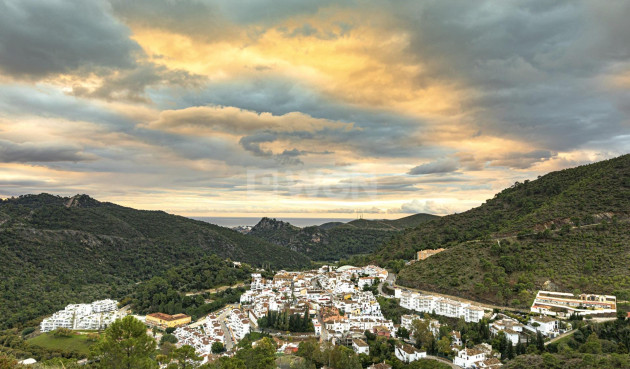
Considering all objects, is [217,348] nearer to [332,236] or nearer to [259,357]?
[259,357]

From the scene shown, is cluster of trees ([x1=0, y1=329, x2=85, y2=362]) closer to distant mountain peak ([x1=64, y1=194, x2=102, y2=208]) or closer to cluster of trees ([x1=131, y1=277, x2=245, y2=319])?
cluster of trees ([x1=131, y1=277, x2=245, y2=319])

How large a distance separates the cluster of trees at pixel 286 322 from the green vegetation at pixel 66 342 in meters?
14.6

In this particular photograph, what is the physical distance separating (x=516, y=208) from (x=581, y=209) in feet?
39.1

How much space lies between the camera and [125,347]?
15586mm

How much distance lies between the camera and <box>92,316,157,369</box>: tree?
1548 cm

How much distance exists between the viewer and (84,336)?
113ft

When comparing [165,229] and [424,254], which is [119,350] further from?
[165,229]

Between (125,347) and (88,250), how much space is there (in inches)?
2101

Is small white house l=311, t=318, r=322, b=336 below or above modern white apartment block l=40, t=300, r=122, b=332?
above

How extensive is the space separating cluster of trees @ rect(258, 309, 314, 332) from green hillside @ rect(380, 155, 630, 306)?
555 inches

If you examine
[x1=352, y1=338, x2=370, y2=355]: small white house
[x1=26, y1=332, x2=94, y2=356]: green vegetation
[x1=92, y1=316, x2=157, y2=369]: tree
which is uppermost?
[x1=92, y1=316, x2=157, y2=369]: tree

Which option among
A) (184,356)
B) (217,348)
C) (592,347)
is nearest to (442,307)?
(592,347)

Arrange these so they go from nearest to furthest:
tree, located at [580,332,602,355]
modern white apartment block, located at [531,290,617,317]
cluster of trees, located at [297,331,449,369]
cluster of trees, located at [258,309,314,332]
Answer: tree, located at [580,332,602,355]
cluster of trees, located at [297,331,449,369]
modern white apartment block, located at [531,290,617,317]
cluster of trees, located at [258,309,314,332]

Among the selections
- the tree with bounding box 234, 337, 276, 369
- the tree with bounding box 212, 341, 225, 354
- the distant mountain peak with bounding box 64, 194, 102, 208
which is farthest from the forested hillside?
the tree with bounding box 234, 337, 276, 369
